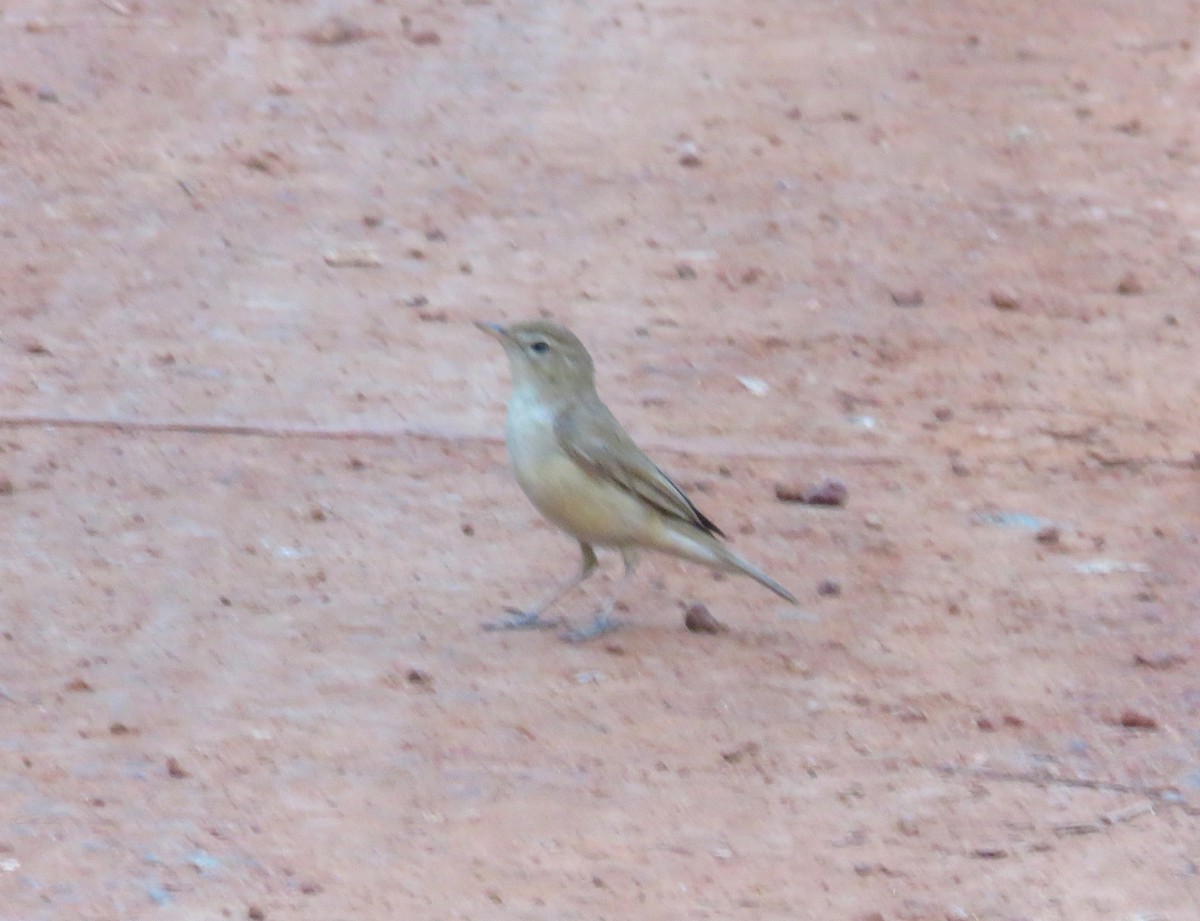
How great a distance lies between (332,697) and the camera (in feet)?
21.7

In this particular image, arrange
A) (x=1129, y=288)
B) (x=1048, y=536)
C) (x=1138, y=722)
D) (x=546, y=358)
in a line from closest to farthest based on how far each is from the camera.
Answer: (x=1138, y=722)
(x=546, y=358)
(x=1048, y=536)
(x=1129, y=288)

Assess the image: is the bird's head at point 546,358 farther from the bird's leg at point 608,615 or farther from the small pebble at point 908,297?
the small pebble at point 908,297

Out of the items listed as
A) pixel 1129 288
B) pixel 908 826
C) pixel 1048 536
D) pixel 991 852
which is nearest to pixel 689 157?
pixel 1129 288

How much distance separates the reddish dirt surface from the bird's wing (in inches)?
16.1

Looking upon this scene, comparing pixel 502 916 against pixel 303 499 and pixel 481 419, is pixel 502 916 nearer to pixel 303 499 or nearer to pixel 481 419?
pixel 303 499

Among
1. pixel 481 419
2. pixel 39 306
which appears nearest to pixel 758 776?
pixel 481 419

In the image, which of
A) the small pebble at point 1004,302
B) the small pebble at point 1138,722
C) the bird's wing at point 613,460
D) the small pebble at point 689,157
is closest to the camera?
the small pebble at point 1138,722

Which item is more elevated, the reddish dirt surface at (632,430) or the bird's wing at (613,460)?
the bird's wing at (613,460)

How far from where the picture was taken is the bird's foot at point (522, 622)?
7371mm

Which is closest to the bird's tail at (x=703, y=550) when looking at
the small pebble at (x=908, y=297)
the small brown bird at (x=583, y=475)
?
the small brown bird at (x=583, y=475)

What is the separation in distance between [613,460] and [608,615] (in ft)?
1.68

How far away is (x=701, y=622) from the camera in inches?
294

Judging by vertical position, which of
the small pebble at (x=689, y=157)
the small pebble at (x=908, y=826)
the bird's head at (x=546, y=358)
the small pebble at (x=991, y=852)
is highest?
the bird's head at (x=546, y=358)

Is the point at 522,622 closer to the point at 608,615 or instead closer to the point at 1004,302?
the point at 608,615
